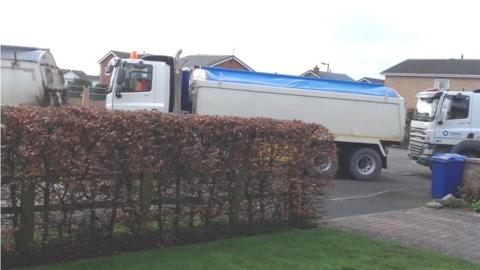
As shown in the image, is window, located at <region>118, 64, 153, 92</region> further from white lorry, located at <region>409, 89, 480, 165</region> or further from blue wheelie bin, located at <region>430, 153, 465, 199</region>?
white lorry, located at <region>409, 89, 480, 165</region>

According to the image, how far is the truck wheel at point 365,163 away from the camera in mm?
16125

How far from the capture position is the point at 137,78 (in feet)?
49.3

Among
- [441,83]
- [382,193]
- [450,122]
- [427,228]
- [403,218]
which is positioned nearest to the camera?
[427,228]

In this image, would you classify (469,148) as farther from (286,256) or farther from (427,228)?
(286,256)

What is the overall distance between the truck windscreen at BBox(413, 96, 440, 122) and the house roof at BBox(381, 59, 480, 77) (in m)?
32.8

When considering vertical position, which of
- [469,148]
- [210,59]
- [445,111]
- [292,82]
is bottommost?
[469,148]

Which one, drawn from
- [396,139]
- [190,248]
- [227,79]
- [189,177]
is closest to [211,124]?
[189,177]

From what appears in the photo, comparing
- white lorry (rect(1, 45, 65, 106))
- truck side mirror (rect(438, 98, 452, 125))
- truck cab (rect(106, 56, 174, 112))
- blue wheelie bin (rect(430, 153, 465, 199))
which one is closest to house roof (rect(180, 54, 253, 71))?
white lorry (rect(1, 45, 65, 106))

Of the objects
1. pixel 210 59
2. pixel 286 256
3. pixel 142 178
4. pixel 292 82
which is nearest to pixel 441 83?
pixel 210 59

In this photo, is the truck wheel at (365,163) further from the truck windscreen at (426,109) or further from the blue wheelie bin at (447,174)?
the blue wheelie bin at (447,174)

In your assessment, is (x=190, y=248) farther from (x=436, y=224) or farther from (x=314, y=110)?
(x=314, y=110)

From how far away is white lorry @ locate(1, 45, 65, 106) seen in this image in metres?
19.8

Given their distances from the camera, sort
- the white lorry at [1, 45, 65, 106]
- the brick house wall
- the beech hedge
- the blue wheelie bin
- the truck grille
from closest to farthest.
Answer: the beech hedge
the blue wheelie bin
the truck grille
the white lorry at [1, 45, 65, 106]
the brick house wall

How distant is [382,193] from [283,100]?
3787mm
